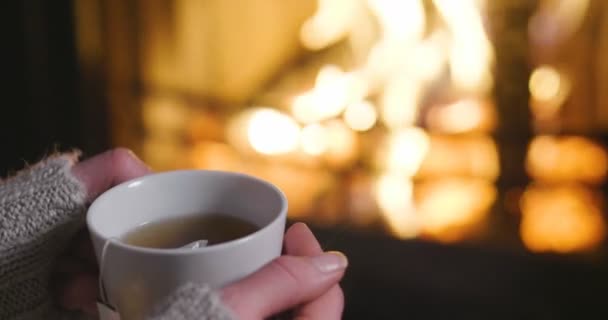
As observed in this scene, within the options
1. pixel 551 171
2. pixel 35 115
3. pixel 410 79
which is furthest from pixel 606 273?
pixel 35 115

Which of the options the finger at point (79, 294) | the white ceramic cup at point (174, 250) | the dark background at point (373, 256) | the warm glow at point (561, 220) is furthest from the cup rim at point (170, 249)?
the warm glow at point (561, 220)

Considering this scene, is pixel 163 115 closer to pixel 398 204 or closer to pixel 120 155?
pixel 398 204

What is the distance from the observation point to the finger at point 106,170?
0.62m

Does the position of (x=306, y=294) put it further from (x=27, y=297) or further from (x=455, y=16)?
(x=455, y=16)

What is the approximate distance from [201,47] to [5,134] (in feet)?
1.41

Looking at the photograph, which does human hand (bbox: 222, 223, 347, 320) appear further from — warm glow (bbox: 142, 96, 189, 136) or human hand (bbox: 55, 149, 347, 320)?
warm glow (bbox: 142, 96, 189, 136)

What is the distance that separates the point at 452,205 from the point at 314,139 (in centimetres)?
27

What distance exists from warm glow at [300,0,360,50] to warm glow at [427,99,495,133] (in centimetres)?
21

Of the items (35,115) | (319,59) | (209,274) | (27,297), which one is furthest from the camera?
(35,115)

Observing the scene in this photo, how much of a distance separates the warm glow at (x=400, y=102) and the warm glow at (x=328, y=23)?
12cm

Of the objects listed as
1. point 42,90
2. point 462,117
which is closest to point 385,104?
point 462,117

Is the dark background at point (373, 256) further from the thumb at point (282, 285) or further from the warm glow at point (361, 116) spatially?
the thumb at point (282, 285)

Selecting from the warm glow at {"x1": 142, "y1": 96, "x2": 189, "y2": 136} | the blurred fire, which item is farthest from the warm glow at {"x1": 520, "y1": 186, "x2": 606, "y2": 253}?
the warm glow at {"x1": 142, "y1": 96, "x2": 189, "y2": 136}

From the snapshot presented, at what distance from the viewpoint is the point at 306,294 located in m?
0.53
